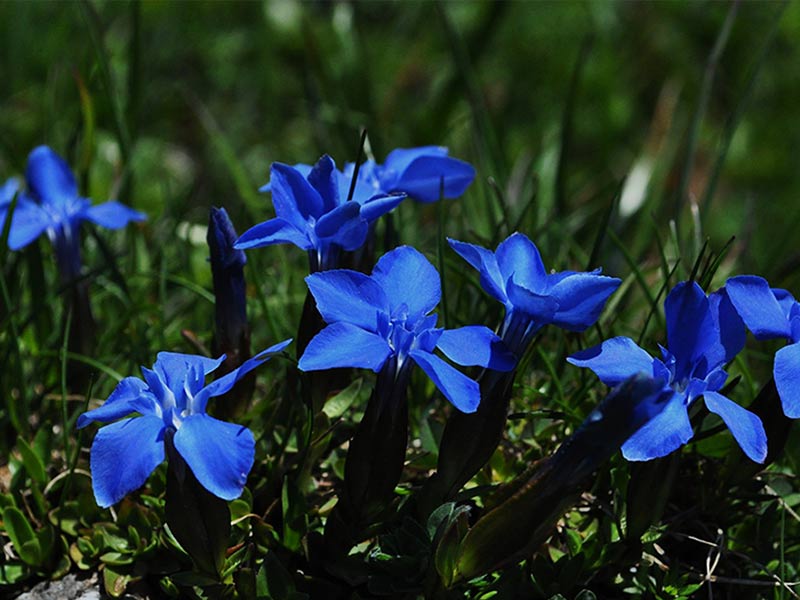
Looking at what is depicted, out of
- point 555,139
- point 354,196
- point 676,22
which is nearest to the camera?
point 354,196

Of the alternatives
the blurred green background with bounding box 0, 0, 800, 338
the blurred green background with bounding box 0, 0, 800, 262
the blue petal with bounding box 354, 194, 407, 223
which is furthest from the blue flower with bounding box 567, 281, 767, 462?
the blurred green background with bounding box 0, 0, 800, 262

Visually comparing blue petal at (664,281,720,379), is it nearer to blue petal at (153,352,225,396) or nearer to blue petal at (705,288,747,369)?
blue petal at (705,288,747,369)

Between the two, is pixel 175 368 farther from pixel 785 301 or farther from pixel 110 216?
pixel 785 301

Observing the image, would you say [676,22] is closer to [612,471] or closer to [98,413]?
[612,471]

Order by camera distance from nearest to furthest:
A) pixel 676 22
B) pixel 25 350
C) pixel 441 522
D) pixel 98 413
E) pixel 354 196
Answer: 1. pixel 98 413
2. pixel 441 522
3. pixel 354 196
4. pixel 25 350
5. pixel 676 22

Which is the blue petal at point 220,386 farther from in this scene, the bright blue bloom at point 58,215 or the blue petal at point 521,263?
the bright blue bloom at point 58,215

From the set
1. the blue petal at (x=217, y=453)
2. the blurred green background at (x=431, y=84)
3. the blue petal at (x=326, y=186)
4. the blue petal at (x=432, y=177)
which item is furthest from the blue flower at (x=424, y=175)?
the blurred green background at (x=431, y=84)

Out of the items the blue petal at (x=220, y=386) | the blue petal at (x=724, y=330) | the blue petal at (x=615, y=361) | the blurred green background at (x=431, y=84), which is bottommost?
the blurred green background at (x=431, y=84)

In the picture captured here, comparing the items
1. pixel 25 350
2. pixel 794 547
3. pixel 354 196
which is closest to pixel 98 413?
pixel 354 196
